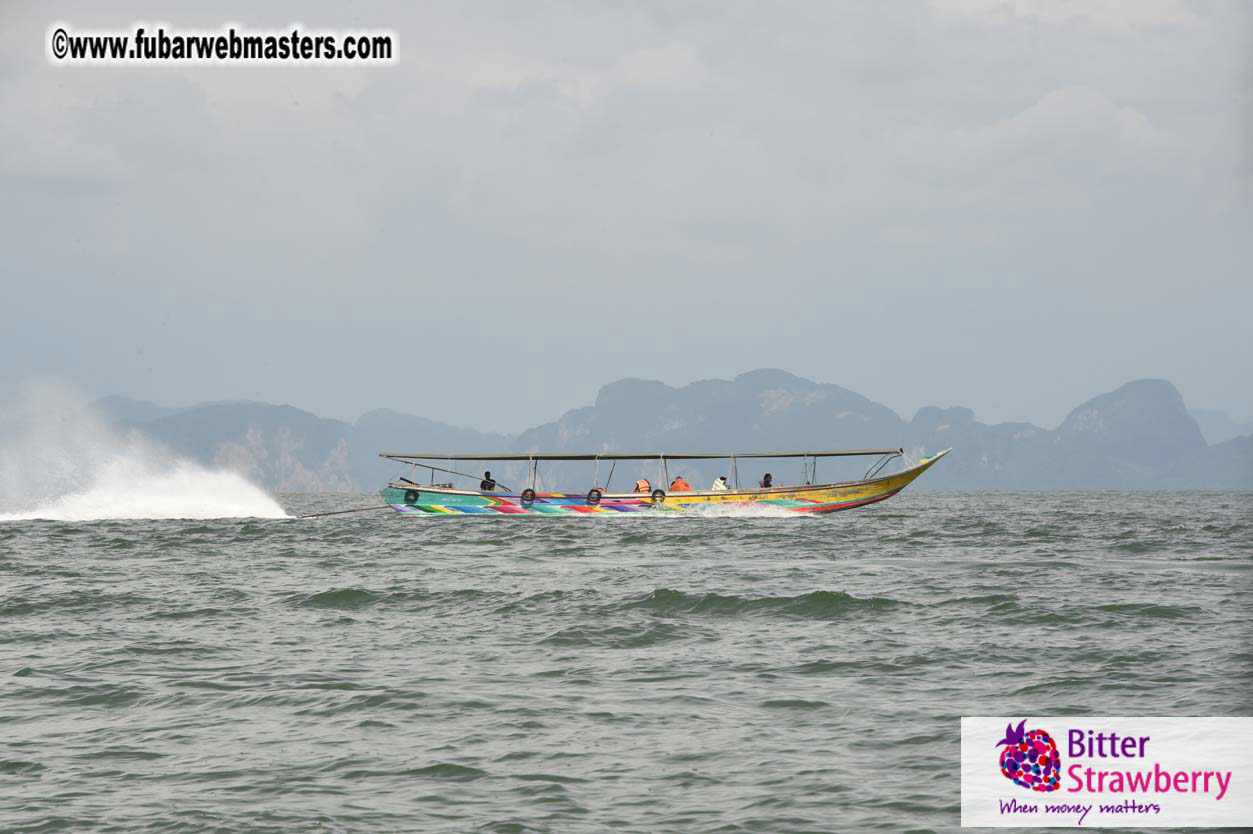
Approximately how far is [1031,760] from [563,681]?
6681mm

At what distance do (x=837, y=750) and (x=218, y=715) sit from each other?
7.50 metres

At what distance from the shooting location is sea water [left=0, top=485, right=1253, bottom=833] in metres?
11.2

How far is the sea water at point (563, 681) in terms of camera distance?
11219mm

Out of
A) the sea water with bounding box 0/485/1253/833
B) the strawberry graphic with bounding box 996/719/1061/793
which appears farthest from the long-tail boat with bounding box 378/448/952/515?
the strawberry graphic with bounding box 996/719/1061/793

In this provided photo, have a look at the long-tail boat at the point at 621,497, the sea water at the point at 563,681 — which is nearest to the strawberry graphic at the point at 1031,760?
the sea water at the point at 563,681

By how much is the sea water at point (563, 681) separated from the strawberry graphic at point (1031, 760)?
605 mm

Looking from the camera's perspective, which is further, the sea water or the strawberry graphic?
the strawberry graphic

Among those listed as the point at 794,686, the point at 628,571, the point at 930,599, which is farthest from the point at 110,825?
the point at 628,571

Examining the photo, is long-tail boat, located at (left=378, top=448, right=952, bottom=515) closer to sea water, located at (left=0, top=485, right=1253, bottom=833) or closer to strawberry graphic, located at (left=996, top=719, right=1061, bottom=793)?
sea water, located at (left=0, top=485, right=1253, bottom=833)

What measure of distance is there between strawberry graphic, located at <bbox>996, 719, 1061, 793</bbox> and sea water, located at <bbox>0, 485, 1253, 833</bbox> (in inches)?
23.8

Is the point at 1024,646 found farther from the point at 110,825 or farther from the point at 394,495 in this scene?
the point at 394,495

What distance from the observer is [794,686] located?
15.8m

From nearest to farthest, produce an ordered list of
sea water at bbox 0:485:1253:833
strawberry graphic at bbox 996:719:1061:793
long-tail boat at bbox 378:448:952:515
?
sea water at bbox 0:485:1253:833 < strawberry graphic at bbox 996:719:1061:793 < long-tail boat at bbox 378:448:952:515

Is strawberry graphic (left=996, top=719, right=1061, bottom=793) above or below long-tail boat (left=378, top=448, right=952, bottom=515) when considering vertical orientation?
below
